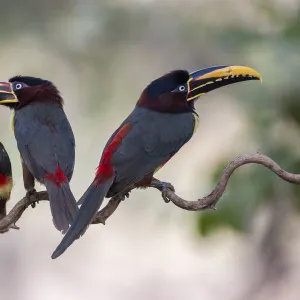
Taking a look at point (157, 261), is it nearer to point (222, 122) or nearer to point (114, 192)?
point (222, 122)

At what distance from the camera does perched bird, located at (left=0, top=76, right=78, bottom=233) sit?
1.48 m

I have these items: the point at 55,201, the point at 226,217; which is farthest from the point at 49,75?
the point at 55,201

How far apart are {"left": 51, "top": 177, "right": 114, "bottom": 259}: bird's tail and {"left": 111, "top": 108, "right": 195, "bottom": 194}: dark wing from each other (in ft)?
0.09

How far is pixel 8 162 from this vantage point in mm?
1745

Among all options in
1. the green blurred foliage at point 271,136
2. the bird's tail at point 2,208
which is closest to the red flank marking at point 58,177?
the bird's tail at point 2,208

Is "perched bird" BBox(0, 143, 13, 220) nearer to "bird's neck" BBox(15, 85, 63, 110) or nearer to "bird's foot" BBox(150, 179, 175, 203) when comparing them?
"bird's neck" BBox(15, 85, 63, 110)

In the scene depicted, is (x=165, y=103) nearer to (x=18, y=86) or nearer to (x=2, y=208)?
(x=18, y=86)

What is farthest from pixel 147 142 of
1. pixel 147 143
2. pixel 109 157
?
pixel 109 157

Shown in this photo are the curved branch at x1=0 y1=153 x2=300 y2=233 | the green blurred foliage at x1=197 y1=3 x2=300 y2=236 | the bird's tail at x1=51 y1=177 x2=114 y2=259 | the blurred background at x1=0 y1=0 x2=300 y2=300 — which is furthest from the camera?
the blurred background at x1=0 y1=0 x2=300 y2=300

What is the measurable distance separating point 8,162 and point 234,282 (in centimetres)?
296

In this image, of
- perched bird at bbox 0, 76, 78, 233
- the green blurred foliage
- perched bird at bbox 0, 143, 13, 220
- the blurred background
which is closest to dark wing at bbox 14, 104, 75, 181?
perched bird at bbox 0, 76, 78, 233

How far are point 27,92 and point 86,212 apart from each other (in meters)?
0.34

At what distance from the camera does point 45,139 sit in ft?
5.03

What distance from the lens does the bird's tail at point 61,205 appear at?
1418mm
